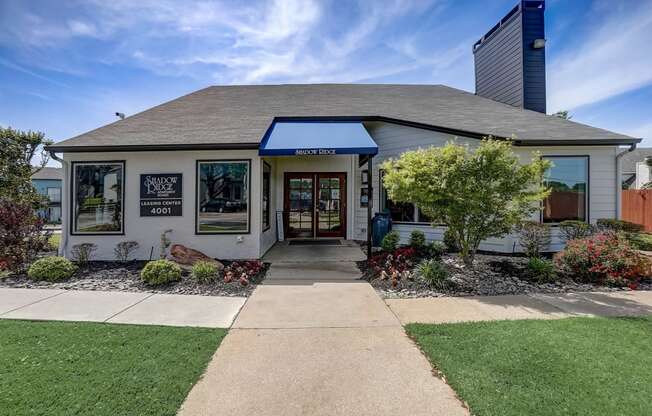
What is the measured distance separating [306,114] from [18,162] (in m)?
13.5

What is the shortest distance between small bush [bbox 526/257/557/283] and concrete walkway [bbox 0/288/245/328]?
20.8ft

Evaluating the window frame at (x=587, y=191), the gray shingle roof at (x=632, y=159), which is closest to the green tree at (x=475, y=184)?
the window frame at (x=587, y=191)

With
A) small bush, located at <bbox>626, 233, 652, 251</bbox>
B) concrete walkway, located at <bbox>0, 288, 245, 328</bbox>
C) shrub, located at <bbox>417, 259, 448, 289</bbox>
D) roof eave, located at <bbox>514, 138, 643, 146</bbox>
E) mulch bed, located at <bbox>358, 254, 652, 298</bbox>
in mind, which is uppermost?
roof eave, located at <bbox>514, 138, 643, 146</bbox>

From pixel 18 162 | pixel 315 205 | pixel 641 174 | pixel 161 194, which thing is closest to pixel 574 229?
pixel 315 205

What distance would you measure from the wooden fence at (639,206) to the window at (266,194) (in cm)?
1734

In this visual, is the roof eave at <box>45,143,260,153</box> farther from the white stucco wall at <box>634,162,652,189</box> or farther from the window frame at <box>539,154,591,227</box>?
the white stucco wall at <box>634,162,652,189</box>

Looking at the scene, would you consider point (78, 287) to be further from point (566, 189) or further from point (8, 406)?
point (566, 189)

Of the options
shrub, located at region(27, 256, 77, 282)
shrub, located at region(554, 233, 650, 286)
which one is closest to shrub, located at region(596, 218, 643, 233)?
shrub, located at region(554, 233, 650, 286)

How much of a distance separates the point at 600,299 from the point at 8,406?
8.41m

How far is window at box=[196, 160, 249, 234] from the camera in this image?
853 cm

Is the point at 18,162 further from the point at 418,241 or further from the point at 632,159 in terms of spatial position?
the point at 632,159

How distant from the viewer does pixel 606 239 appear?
267 inches

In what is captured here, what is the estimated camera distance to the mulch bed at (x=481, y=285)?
19.4ft

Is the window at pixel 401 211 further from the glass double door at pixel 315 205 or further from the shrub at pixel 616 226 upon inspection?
the shrub at pixel 616 226
